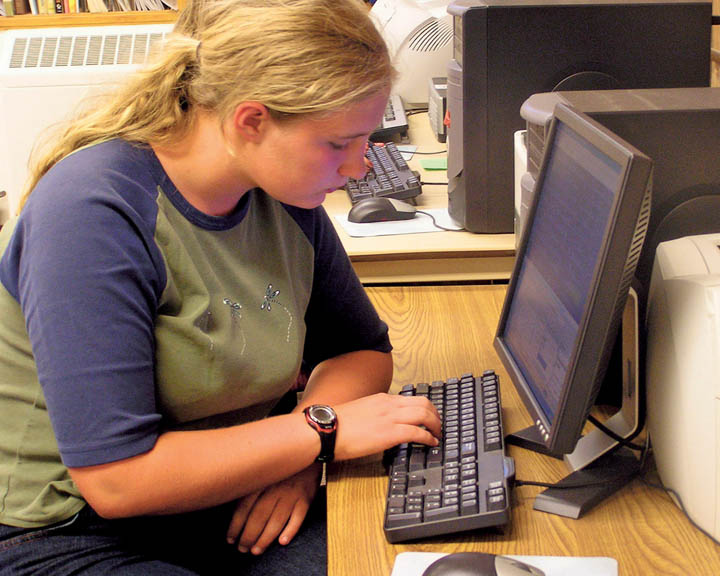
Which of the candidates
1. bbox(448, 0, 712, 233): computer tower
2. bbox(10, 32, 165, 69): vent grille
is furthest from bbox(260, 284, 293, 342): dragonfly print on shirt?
bbox(10, 32, 165, 69): vent grille

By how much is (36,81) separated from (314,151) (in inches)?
58.6

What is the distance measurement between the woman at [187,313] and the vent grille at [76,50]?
1.29m

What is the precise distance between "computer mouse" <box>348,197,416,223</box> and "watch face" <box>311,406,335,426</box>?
2.76 feet

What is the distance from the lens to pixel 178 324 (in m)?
0.97

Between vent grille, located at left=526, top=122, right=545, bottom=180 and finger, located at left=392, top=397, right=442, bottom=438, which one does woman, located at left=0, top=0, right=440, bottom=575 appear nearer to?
finger, located at left=392, top=397, right=442, bottom=438

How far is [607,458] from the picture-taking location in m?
0.95

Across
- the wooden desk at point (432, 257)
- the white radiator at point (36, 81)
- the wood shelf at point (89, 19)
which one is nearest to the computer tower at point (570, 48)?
the wooden desk at point (432, 257)

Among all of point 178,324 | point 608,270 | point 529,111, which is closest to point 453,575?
point 608,270

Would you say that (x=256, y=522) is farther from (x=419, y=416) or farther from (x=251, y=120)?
(x=251, y=120)

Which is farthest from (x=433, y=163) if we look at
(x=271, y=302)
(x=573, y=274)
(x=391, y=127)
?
(x=573, y=274)

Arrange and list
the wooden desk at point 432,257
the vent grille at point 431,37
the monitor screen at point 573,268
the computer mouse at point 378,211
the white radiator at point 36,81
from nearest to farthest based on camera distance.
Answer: the monitor screen at point 573,268 < the wooden desk at point 432,257 < the computer mouse at point 378,211 < the white radiator at point 36,81 < the vent grille at point 431,37

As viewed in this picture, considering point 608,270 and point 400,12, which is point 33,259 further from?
point 400,12

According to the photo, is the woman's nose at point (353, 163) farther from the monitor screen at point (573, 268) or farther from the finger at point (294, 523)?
the finger at point (294, 523)

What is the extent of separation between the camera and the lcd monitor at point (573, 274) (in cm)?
73
